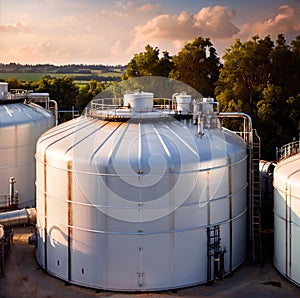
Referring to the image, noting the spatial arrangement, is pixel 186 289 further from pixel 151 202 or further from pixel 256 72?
pixel 256 72

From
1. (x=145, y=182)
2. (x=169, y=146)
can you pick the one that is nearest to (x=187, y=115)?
(x=169, y=146)

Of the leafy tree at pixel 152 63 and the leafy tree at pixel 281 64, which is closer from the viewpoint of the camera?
the leafy tree at pixel 281 64

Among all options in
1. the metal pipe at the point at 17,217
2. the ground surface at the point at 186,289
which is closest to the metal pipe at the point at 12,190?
the metal pipe at the point at 17,217

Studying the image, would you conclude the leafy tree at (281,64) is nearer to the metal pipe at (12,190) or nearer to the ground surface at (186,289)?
the ground surface at (186,289)

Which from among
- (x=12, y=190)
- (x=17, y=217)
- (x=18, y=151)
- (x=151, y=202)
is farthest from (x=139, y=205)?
(x=18, y=151)

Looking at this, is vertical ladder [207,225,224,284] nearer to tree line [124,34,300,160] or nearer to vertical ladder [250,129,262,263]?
vertical ladder [250,129,262,263]
